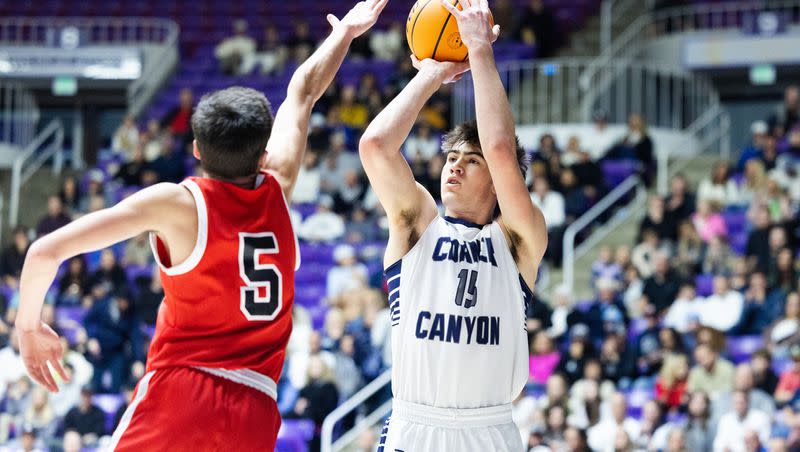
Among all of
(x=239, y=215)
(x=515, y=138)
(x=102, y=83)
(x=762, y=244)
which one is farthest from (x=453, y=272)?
(x=102, y=83)

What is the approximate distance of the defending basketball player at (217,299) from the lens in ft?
13.5

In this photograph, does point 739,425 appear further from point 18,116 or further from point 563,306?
point 18,116

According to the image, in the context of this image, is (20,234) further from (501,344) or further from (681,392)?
(501,344)

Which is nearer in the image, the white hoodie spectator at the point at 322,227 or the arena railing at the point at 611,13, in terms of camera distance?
the white hoodie spectator at the point at 322,227

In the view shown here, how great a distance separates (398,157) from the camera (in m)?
4.68

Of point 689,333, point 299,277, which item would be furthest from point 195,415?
point 299,277

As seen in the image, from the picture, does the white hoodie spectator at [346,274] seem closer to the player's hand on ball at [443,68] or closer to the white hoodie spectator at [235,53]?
the white hoodie spectator at [235,53]

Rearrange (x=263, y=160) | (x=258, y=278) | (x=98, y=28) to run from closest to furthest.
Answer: (x=258, y=278), (x=263, y=160), (x=98, y=28)

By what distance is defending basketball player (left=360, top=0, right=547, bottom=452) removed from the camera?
4645 mm

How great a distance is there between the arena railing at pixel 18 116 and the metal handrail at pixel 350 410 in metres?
9.35

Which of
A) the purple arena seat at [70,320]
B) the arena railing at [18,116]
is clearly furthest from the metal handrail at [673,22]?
the arena railing at [18,116]

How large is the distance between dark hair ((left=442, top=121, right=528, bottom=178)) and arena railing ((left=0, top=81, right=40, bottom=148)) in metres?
15.5

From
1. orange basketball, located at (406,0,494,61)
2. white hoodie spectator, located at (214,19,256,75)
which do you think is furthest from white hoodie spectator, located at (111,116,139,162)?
orange basketball, located at (406,0,494,61)

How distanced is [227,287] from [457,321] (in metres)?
0.96
